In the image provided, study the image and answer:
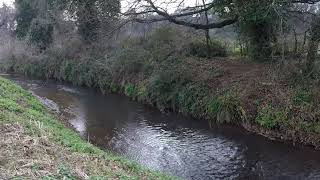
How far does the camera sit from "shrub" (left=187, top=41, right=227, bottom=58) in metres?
26.8

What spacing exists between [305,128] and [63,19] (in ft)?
88.0

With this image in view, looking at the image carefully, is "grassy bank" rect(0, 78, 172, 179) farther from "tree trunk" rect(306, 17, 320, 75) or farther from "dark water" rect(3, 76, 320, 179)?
"tree trunk" rect(306, 17, 320, 75)

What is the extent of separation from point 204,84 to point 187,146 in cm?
617

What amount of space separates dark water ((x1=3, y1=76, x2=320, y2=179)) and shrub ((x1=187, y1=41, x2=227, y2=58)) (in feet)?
17.8

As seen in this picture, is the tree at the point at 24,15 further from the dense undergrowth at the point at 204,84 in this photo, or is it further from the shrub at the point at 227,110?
the shrub at the point at 227,110

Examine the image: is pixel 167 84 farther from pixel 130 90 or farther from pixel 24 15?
pixel 24 15

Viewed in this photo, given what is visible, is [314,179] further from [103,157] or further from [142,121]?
[142,121]

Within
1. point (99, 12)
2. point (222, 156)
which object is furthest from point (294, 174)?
point (99, 12)

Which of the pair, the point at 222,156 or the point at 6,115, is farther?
the point at 222,156

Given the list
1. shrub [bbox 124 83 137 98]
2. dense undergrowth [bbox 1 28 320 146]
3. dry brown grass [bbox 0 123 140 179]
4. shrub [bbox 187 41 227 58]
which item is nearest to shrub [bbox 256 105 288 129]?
dense undergrowth [bbox 1 28 320 146]

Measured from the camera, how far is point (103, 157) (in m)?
9.61

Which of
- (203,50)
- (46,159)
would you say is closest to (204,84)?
(203,50)

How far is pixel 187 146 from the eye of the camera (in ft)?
51.9

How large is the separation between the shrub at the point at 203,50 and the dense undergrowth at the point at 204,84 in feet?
0.25
